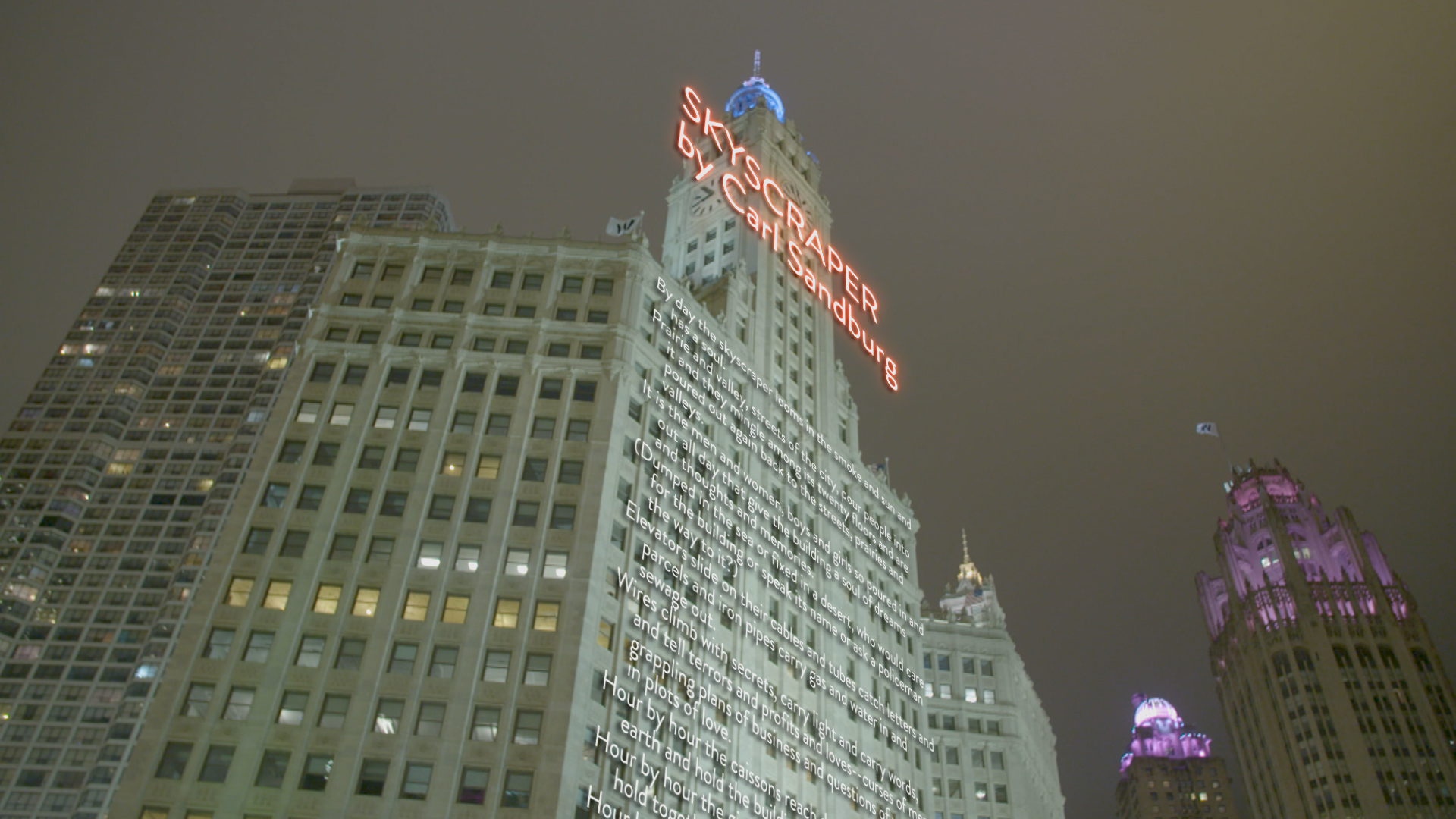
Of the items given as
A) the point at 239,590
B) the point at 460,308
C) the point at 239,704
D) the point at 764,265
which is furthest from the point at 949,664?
the point at 239,704

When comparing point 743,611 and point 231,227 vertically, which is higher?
point 231,227

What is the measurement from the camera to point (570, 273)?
74.0m

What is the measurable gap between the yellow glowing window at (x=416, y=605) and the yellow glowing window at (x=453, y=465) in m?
8.07

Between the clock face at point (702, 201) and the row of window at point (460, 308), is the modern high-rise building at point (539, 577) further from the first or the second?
the clock face at point (702, 201)

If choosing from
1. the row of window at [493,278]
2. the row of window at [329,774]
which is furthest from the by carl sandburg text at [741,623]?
the row of window at [493,278]

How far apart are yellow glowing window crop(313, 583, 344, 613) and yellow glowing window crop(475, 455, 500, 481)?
10212 mm

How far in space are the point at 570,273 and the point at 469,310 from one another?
25.0ft

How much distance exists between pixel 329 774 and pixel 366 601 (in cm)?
950

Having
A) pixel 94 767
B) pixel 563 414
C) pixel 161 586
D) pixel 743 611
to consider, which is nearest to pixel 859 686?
pixel 743 611

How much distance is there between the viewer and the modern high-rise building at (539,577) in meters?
50.6

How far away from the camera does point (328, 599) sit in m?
55.9

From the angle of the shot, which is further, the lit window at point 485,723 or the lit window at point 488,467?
the lit window at point 488,467

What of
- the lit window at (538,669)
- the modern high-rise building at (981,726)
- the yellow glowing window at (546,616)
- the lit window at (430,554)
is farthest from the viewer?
the modern high-rise building at (981,726)

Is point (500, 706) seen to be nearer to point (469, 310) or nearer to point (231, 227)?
point (469, 310)
